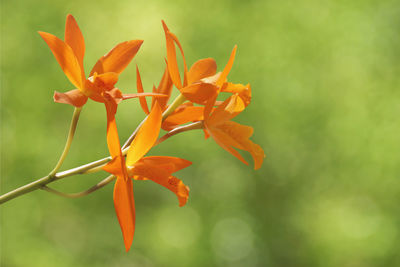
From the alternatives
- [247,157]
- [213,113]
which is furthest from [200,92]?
[247,157]

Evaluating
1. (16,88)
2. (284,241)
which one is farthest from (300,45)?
(16,88)

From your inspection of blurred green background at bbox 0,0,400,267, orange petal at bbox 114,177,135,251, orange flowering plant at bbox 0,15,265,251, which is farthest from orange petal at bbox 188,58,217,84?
blurred green background at bbox 0,0,400,267

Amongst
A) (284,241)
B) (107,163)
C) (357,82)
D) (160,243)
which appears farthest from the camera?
(357,82)

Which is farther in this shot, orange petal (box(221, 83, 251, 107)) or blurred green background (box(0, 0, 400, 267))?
blurred green background (box(0, 0, 400, 267))

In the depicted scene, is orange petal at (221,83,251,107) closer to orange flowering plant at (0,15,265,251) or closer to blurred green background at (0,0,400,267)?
orange flowering plant at (0,15,265,251)

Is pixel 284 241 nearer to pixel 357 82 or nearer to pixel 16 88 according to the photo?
pixel 357 82

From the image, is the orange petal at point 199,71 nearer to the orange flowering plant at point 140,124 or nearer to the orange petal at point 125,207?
the orange flowering plant at point 140,124
